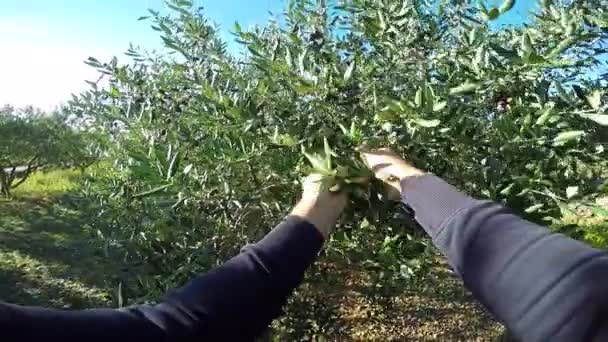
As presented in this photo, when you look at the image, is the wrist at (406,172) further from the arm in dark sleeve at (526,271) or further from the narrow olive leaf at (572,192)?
the narrow olive leaf at (572,192)

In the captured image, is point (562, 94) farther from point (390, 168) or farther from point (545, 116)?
point (390, 168)

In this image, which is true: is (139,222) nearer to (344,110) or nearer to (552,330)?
(344,110)

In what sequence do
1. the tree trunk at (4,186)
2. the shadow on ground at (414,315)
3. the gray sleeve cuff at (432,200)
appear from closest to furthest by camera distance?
the gray sleeve cuff at (432,200) < the shadow on ground at (414,315) < the tree trunk at (4,186)

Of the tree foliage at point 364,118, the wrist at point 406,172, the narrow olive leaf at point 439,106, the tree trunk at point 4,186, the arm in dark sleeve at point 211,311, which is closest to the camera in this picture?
the arm in dark sleeve at point 211,311

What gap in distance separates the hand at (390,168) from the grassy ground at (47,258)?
2.48 meters

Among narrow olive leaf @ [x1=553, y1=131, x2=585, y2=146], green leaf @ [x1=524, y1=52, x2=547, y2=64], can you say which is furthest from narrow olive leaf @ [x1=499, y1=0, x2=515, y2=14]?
narrow olive leaf @ [x1=553, y1=131, x2=585, y2=146]

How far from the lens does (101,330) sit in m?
0.81

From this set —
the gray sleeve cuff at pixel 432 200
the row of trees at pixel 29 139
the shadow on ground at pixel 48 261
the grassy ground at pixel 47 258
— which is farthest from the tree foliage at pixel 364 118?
the row of trees at pixel 29 139

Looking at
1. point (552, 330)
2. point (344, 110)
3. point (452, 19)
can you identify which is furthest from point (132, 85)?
point (552, 330)

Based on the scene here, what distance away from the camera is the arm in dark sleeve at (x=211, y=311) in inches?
31.1

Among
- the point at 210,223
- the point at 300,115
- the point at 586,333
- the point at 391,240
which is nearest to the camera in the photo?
the point at 586,333

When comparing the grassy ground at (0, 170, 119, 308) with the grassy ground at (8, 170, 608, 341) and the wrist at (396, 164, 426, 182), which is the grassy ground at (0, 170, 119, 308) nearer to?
the grassy ground at (8, 170, 608, 341)

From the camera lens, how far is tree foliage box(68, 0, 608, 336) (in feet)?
4.36

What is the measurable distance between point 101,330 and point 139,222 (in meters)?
1.26
